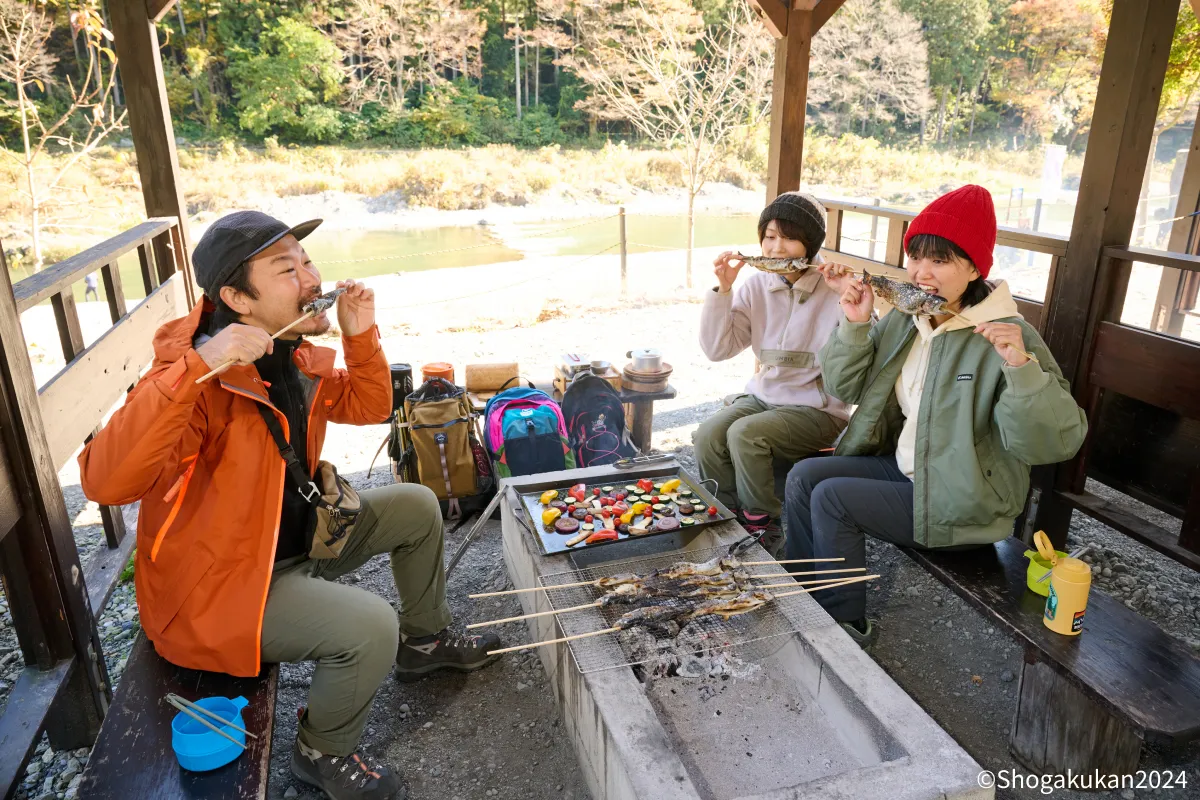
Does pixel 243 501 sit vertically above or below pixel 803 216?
below

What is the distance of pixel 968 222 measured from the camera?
2.53 metres

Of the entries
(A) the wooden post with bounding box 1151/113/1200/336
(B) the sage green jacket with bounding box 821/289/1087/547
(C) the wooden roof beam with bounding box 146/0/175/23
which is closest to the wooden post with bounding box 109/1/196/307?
(C) the wooden roof beam with bounding box 146/0/175/23

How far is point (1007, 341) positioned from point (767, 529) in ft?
5.48

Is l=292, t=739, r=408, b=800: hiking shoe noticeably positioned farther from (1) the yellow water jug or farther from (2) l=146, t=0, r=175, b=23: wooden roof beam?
(2) l=146, t=0, r=175, b=23: wooden roof beam

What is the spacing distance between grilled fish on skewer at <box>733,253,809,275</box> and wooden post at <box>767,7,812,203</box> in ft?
5.74

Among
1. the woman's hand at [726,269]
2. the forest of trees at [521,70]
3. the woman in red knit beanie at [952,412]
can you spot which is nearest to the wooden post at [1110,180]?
the woman in red knit beanie at [952,412]

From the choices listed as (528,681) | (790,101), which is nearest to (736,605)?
(528,681)

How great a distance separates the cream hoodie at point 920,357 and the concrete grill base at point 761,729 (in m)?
0.71

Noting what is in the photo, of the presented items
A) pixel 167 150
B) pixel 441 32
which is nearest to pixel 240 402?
pixel 167 150

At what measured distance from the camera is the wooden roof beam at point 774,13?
4684 mm

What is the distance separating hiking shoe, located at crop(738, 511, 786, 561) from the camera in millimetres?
3564

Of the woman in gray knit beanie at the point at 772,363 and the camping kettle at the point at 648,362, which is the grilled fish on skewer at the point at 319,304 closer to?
the woman in gray knit beanie at the point at 772,363

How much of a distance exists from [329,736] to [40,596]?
97 cm

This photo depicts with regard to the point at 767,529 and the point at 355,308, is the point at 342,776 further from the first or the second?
the point at 767,529
